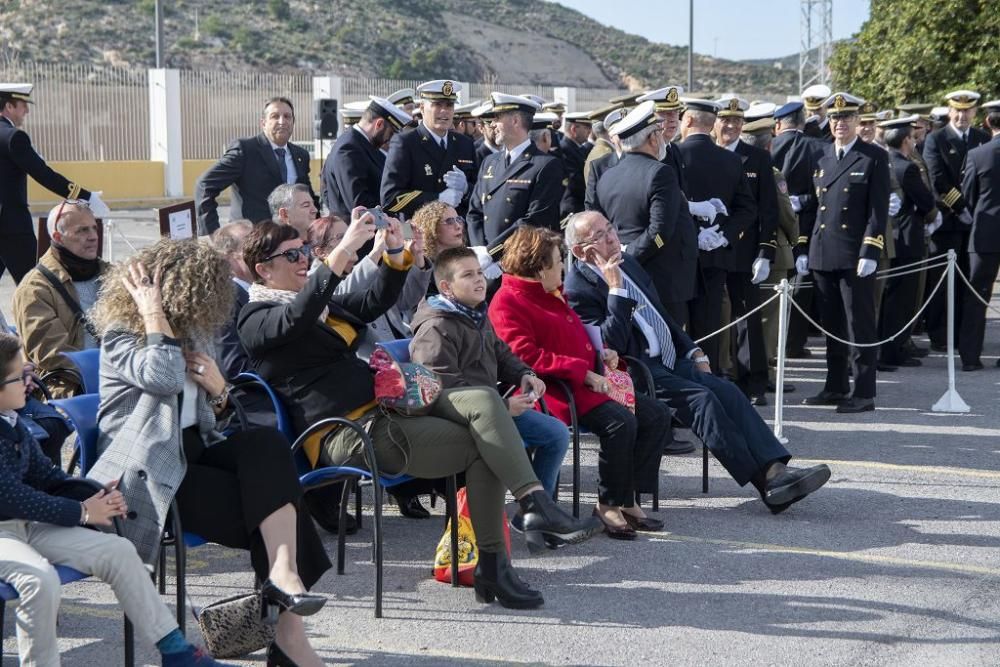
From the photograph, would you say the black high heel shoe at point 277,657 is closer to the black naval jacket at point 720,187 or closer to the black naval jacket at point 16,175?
the black naval jacket at point 720,187

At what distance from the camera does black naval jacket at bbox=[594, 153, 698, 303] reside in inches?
303

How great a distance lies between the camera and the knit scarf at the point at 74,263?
20.3 feet

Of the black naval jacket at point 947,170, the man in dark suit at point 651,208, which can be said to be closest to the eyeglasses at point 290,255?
the man in dark suit at point 651,208

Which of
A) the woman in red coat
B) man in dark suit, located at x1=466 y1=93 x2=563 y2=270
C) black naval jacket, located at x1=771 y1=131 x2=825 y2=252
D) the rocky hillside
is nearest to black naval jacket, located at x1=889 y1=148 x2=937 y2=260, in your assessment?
black naval jacket, located at x1=771 y1=131 x2=825 y2=252

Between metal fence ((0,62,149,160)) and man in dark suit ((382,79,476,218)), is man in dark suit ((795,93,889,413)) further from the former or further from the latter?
metal fence ((0,62,149,160))

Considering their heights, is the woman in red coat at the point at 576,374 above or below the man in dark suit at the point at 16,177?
below

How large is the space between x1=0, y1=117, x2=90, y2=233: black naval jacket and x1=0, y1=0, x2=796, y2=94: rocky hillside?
44.0 metres

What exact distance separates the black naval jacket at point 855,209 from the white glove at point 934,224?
2168mm

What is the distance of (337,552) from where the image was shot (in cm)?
554

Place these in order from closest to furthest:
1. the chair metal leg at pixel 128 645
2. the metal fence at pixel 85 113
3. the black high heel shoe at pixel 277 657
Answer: the chair metal leg at pixel 128 645
the black high heel shoe at pixel 277 657
the metal fence at pixel 85 113

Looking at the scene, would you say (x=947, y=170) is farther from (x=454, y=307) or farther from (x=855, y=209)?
(x=454, y=307)

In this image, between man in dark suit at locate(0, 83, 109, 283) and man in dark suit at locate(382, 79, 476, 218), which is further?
man in dark suit at locate(0, 83, 109, 283)

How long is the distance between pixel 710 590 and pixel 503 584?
0.84m

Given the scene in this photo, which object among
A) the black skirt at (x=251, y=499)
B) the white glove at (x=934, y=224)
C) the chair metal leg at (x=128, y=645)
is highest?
the white glove at (x=934, y=224)
